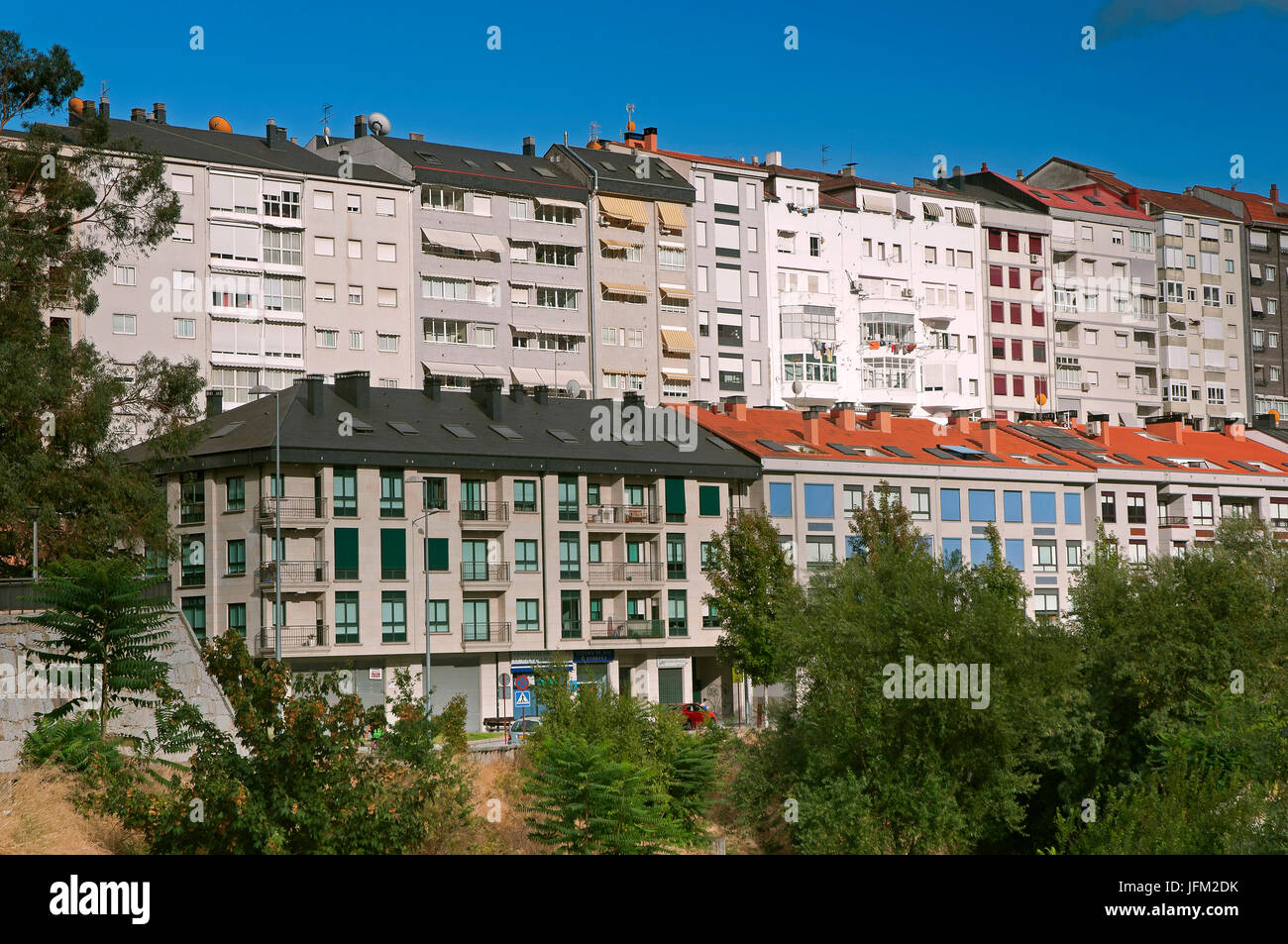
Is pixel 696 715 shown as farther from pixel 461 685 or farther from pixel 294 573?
pixel 294 573

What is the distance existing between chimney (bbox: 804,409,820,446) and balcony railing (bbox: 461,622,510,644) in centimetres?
2046

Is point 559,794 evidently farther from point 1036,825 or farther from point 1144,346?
point 1144,346

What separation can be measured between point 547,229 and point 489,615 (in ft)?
98.0

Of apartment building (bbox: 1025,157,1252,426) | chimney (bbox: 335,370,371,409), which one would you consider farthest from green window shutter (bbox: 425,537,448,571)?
apartment building (bbox: 1025,157,1252,426)

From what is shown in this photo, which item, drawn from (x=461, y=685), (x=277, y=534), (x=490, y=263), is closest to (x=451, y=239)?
(x=490, y=263)

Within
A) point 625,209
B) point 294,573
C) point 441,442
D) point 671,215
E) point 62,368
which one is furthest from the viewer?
point 671,215

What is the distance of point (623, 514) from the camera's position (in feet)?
233

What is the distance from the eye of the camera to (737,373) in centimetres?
9544

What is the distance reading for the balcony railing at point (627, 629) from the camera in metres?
70.4

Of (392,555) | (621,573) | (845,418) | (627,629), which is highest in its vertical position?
(845,418)

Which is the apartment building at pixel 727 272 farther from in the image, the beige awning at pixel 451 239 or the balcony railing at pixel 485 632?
the balcony railing at pixel 485 632

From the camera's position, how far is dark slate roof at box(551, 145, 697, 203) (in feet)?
301

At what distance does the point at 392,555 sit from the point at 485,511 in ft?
15.7
